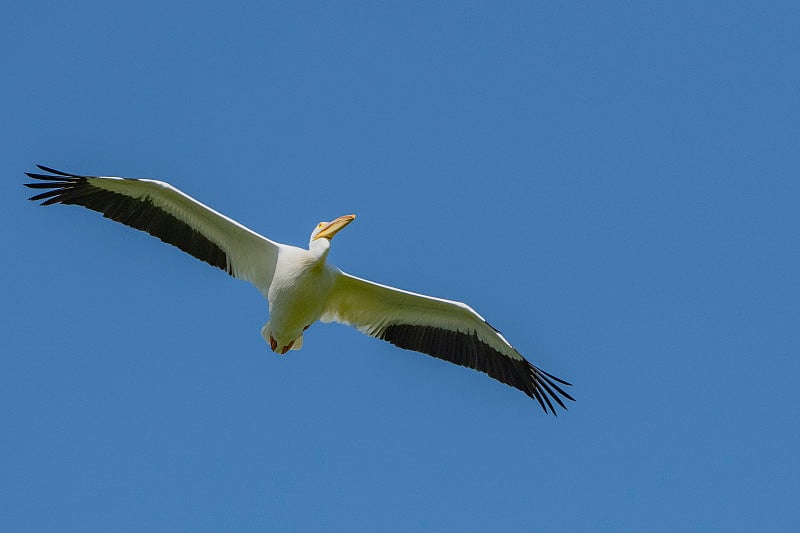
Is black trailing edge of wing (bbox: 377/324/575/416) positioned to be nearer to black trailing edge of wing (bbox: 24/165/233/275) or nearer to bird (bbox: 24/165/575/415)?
bird (bbox: 24/165/575/415)

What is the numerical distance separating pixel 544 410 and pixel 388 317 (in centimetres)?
203

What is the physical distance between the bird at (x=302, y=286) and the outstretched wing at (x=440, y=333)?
11 mm

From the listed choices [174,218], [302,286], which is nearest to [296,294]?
[302,286]

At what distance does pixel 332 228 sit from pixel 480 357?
7.41 feet

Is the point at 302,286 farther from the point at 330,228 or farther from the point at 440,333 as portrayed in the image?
the point at 440,333

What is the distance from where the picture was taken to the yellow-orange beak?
16312 mm

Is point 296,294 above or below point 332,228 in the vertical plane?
below

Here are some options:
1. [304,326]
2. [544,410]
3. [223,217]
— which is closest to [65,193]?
A: [223,217]

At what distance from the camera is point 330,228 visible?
16.3 m

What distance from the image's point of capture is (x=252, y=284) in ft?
54.4

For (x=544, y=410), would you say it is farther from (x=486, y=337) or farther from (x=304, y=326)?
(x=304, y=326)

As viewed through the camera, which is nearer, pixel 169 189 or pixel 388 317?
pixel 169 189

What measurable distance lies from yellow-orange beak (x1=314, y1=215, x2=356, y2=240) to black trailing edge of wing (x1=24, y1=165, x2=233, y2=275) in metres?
1.14

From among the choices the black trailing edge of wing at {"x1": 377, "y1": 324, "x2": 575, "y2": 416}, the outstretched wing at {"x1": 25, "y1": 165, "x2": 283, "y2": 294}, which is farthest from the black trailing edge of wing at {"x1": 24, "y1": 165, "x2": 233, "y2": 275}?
the black trailing edge of wing at {"x1": 377, "y1": 324, "x2": 575, "y2": 416}
